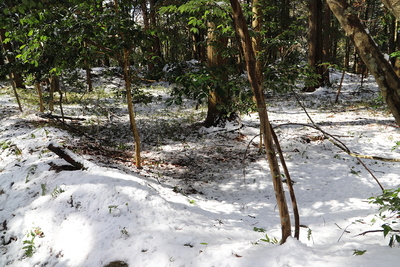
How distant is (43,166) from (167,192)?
261 cm

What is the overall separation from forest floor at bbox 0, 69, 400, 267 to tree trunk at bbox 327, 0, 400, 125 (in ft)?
1.86

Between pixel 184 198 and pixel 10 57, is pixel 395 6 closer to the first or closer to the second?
pixel 184 198

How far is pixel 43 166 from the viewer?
5008 mm

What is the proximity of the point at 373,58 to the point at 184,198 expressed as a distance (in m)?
4.13

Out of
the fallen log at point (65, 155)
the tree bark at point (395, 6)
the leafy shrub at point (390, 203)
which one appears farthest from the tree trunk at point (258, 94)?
the fallen log at point (65, 155)

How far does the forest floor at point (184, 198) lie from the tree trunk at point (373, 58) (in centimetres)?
57

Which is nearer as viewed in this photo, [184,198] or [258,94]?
[258,94]

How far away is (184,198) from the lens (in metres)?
5.09

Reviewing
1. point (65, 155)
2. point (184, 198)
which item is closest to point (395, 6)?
point (184, 198)

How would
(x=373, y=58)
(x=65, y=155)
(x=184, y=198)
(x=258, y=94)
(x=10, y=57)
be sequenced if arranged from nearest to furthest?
(x=373, y=58), (x=258, y=94), (x=65, y=155), (x=184, y=198), (x=10, y=57)

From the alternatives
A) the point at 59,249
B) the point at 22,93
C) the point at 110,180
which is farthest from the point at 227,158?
the point at 22,93

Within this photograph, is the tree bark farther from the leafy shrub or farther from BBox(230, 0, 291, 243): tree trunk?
the leafy shrub

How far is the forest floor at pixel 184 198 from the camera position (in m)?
2.88

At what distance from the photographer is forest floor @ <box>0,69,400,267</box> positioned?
2877 mm
